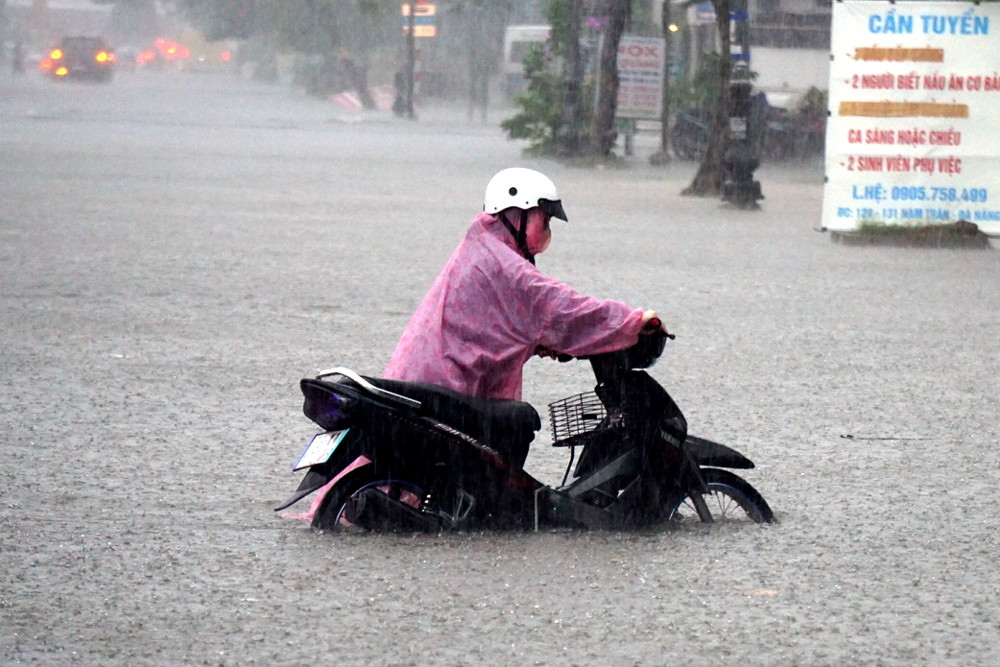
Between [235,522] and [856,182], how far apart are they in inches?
486

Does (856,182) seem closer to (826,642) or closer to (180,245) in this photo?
(180,245)

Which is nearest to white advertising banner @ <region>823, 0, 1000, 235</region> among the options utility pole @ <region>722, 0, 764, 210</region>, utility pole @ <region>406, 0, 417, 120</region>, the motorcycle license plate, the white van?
utility pole @ <region>722, 0, 764, 210</region>

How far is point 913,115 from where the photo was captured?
17.4 m

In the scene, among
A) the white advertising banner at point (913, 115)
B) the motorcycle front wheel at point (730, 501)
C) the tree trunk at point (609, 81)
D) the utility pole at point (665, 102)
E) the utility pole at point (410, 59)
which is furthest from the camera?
the utility pole at point (410, 59)

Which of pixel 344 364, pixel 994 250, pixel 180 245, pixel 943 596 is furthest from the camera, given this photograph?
pixel 994 250

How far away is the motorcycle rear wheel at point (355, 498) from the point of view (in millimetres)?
5992

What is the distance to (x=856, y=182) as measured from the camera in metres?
17.5

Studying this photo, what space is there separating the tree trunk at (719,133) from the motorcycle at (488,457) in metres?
16.4

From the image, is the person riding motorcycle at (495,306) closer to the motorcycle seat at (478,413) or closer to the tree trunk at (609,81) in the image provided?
the motorcycle seat at (478,413)

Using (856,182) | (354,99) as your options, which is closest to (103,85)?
(354,99)

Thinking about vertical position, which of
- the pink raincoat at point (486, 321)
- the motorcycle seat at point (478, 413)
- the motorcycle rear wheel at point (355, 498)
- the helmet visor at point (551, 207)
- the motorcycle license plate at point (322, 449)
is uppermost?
the helmet visor at point (551, 207)

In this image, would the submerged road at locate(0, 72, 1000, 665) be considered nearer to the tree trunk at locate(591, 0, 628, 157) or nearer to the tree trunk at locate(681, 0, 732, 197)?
the tree trunk at locate(681, 0, 732, 197)

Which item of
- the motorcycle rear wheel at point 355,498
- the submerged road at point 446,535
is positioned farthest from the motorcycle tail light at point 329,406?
the submerged road at point 446,535

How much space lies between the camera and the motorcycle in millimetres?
5805
